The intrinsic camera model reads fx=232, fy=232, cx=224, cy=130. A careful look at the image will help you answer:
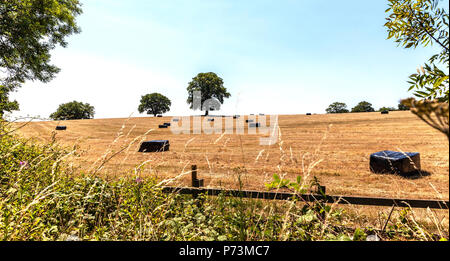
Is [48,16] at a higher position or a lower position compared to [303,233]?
higher

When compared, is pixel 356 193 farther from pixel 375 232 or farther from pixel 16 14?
pixel 16 14

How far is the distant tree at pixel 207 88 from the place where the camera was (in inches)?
2842

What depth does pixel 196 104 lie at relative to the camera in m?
72.8

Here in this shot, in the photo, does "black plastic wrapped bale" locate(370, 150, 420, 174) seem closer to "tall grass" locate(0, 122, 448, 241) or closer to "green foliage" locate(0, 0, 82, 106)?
"tall grass" locate(0, 122, 448, 241)

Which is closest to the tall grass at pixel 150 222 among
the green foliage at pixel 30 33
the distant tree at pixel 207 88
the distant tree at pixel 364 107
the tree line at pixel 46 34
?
the tree line at pixel 46 34

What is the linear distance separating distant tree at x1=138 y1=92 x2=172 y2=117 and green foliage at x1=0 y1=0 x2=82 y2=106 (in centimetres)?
6650

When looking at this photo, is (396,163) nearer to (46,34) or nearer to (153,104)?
(46,34)

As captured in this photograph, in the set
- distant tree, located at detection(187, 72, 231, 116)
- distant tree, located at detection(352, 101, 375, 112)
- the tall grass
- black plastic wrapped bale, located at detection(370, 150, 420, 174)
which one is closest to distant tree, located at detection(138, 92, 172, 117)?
distant tree, located at detection(187, 72, 231, 116)

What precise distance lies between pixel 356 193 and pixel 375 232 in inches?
169

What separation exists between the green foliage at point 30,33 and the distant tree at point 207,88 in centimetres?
5552

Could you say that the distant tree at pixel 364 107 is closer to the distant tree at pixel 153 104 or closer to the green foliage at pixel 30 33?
the distant tree at pixel 153 104

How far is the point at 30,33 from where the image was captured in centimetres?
1295

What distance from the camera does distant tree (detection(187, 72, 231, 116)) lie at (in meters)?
72.2
